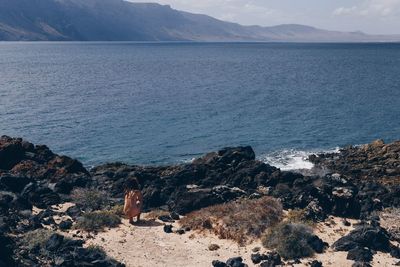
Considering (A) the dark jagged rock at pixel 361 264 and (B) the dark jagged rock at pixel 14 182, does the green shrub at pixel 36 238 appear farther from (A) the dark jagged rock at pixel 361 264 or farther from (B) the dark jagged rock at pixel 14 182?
(A) the dark jagged rock at pixel 361 264

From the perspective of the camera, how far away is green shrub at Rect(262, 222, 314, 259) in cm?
2503

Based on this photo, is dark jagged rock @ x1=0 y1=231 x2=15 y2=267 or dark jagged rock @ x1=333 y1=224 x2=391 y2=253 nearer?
dark jagged rock @ x1=0 y1=231 x2=15 y2=267

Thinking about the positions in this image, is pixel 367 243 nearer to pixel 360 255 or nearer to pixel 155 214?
pixel 360 255

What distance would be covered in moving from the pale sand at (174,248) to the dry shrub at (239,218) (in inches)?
26.5

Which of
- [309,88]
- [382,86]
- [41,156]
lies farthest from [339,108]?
[41,156]

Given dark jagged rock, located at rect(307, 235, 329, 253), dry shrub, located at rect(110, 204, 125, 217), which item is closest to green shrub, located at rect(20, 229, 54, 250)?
dry shrub, located at rect(110, 204, 125, 217)

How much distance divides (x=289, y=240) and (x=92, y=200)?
1314 cm

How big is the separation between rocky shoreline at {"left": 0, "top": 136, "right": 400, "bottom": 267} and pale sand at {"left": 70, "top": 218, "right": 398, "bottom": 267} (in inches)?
41.5

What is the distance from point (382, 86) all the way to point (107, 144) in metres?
80.0

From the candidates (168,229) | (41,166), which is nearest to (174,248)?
(168,229)

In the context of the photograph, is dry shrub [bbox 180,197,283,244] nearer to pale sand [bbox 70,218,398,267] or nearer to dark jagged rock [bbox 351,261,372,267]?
pale sand [bbox 70,218,398,267]

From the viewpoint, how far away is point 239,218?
92.6ft

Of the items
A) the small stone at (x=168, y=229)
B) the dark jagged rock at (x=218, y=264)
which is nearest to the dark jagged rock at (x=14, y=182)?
the small stone at (x=168, y=229)

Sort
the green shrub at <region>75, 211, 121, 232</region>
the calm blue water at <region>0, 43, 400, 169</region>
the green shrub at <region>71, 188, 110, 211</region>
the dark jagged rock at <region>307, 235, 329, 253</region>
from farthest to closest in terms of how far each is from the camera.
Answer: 1. the calm blue water at <region>0, 43, 400, 169</region>
2. the green shrub at <region>71, 188, 110, 211</region>
3. the green shrub at <region>75, 211, 121, 232</region>
4. the dark jagged rock at <region>307, 235, 329, 253</region>
